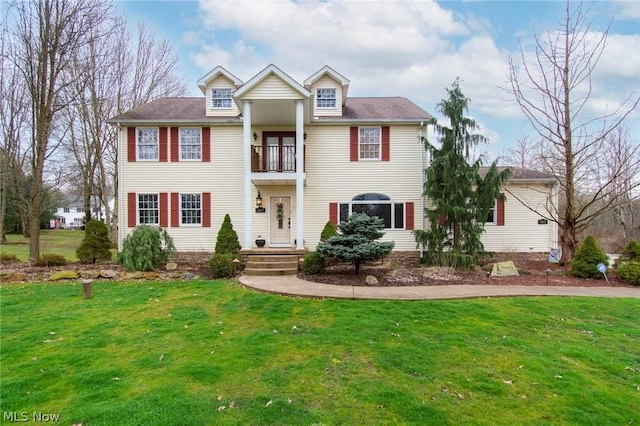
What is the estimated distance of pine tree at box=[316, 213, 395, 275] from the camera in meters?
9.44

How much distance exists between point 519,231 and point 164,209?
1445cm

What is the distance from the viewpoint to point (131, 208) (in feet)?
43.1

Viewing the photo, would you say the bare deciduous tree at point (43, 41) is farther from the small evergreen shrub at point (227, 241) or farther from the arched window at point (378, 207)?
the arched window at point (378, 207)

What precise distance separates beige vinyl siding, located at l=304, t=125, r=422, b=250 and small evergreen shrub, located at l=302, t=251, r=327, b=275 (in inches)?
148

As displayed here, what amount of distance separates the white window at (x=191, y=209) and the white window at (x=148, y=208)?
41.4 inches

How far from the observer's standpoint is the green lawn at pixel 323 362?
10.9ft

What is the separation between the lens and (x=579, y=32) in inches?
432

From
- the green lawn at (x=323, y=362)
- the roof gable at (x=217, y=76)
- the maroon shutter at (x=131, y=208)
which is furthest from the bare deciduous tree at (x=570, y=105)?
the maroon shutter at (x=131, y=208)

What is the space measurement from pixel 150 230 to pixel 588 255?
13586 mm

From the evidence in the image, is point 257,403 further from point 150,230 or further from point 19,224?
point 19,224

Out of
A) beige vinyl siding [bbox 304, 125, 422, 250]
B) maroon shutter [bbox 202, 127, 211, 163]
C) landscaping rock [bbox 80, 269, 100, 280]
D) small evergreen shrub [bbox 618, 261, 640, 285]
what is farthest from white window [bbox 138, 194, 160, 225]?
small evergreen shrub [bbox 618, 261, 640, 285]

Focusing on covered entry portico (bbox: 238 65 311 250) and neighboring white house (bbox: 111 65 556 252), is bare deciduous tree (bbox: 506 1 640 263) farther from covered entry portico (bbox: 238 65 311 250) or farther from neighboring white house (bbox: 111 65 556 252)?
covered entry portico (bbox: 238 65 311 250)

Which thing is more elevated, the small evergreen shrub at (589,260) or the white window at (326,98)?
the white window at (326,98)

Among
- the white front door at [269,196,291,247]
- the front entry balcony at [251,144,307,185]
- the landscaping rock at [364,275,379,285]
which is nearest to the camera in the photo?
the landscaping rock at [364,275,379,285]
